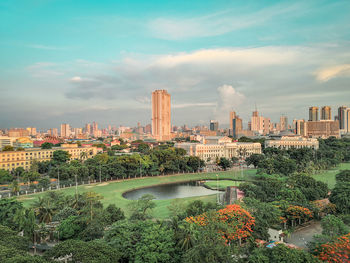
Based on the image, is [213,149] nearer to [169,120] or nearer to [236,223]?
[236,223]

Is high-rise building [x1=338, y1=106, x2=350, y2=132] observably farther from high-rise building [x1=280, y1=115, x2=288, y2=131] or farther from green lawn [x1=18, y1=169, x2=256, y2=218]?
green lawn [x1=18, y1=169, x2=256, y2=218]

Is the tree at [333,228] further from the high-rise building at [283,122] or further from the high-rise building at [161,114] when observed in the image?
the high-rise building at [283,122]

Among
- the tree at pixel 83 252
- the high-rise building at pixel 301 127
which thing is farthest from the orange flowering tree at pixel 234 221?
the high-rise building at pixel 301 127

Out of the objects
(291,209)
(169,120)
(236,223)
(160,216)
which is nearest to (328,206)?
(291,209)

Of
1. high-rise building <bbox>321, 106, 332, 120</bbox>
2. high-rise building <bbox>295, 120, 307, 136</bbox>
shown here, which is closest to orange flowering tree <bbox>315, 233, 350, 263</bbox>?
high-rise building <bbox>295, 120, 307, 136</bbox>

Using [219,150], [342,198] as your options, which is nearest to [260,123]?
[219,150]
